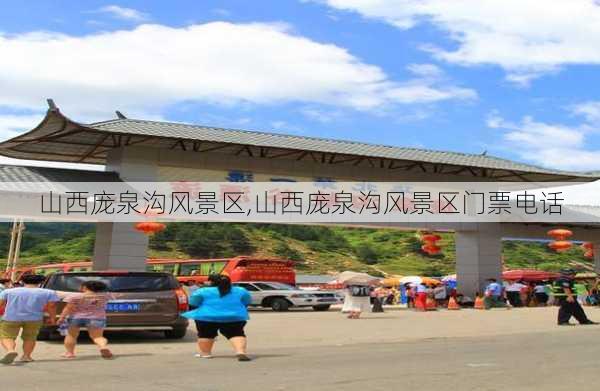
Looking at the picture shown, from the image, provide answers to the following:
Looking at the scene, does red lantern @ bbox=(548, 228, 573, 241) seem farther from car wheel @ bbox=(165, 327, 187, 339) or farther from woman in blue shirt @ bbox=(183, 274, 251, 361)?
woman in blue shirt @ bbox=(183, 274, 251, 361)

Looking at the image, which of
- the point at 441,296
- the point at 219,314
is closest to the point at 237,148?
the point at 441,296

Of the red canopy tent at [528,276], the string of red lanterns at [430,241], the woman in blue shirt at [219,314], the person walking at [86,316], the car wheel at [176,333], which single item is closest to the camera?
the woman in blue shirt at [219,314]

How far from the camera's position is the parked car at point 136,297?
11.1 metres

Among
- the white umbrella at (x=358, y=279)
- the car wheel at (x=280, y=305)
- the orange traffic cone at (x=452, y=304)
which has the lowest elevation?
the car wheel at (x=280, y=305)

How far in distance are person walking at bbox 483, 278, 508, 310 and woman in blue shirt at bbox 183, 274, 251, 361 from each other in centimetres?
1810

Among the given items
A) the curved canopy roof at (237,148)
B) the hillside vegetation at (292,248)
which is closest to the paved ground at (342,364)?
the curved canopy roof at (237,148)

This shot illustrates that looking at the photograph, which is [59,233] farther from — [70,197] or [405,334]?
[405,334]

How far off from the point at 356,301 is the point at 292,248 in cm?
6126

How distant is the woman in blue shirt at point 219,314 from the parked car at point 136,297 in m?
2.05

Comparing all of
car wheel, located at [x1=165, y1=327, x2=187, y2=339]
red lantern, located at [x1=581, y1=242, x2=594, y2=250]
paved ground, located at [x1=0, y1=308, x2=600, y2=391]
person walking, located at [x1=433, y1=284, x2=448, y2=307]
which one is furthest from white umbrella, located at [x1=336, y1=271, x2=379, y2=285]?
red lantern, located at [x1=581, y1=242, x2=594, y2=250]

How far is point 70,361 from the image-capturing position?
901cm

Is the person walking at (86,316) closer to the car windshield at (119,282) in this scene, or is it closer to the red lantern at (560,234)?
the car windshield at (119,282)

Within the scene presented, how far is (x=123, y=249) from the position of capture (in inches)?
876

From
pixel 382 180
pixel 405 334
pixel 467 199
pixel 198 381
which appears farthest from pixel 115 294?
pixel 467 199
